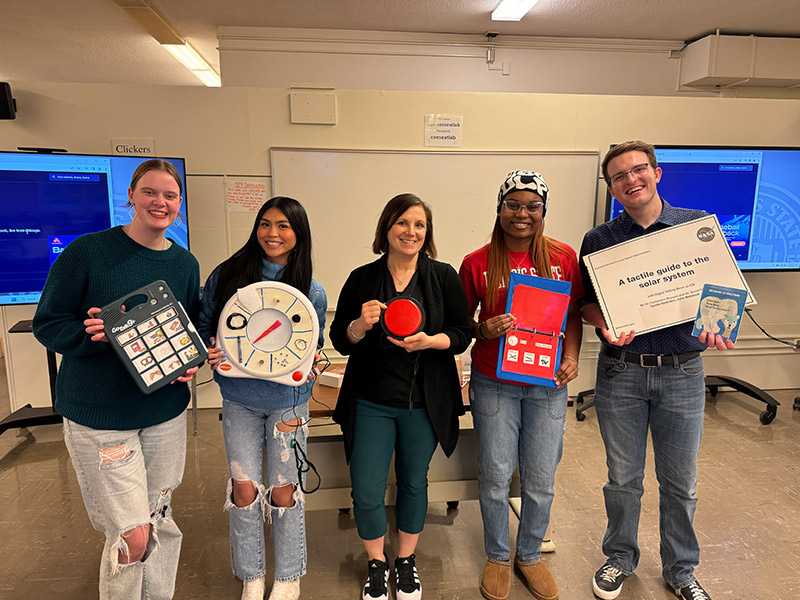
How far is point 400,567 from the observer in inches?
73.7

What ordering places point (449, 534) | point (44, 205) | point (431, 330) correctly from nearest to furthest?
point (431, 330)
point (449, 534)
point (44, 205)

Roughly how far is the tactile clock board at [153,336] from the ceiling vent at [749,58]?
16.7 feet

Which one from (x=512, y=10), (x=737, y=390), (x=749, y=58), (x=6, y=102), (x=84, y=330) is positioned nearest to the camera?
(x=84, y=330)

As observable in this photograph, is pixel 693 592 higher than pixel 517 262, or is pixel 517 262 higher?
pixel 517 262

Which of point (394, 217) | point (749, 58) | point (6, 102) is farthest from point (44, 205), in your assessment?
point (749, 58)

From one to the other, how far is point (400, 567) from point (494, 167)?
9.62 ft

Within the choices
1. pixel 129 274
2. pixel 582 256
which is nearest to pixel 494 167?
pixel 582 256

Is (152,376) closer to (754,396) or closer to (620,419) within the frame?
(620,419)

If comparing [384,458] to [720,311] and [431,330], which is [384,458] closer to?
[431,330]

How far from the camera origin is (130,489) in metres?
1.46

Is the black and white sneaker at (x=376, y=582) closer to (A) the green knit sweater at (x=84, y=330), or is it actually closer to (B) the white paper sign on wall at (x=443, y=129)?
(A) the green knit sweater at (x=84, y=330)

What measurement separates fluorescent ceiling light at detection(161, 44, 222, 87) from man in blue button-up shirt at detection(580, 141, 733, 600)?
475cm

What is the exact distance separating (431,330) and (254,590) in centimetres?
116

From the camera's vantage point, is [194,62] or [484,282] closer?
[484,282]
